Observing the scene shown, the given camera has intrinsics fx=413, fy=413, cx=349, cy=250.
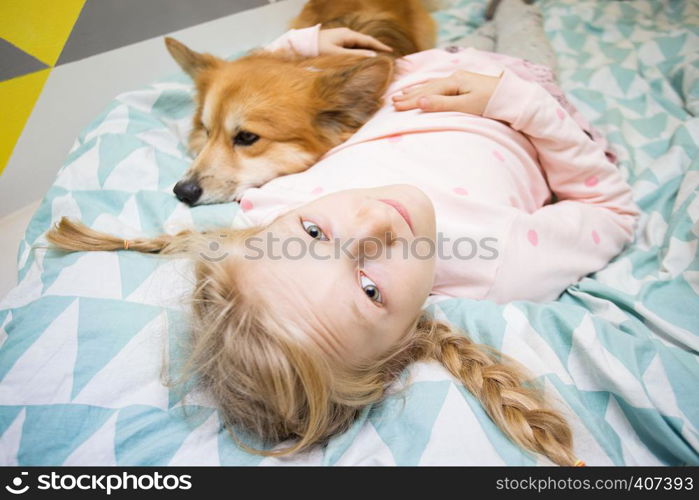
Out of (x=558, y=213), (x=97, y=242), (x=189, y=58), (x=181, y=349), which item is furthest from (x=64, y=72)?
(x=558, y=213)

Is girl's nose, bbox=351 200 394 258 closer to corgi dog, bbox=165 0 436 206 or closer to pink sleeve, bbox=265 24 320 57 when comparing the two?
corgi dog, bbox=165 0 436 206

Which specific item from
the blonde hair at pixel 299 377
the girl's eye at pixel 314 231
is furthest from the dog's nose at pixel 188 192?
the girl's eye at pixel 314 231

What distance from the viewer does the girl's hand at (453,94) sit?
1.05 m

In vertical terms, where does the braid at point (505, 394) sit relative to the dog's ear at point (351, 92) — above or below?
below

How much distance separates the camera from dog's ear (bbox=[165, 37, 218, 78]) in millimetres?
1238

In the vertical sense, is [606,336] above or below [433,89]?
below

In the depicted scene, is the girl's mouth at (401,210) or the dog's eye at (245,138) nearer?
the girl's mouth at (401,210)

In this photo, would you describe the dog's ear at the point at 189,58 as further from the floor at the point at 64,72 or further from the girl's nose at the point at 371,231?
the girl's nose at the point at 371,231

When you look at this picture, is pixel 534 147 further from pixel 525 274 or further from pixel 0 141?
pixel 0 141

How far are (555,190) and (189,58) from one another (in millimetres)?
1136

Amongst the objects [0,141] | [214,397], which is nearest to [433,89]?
[214,397]

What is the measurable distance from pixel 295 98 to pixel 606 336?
3.01ft

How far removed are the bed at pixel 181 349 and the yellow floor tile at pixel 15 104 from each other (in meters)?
0.21
